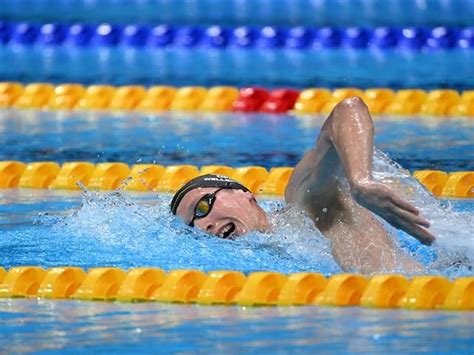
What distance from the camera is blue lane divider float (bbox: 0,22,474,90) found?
30.8 ft

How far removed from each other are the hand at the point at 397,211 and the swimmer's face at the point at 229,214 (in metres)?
0.96

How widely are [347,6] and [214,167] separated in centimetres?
626

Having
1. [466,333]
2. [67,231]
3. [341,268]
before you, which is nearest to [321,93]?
[67,231]

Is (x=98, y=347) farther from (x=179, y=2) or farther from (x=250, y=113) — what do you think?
(x=179, y=2)

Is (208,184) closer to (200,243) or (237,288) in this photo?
(200,243)

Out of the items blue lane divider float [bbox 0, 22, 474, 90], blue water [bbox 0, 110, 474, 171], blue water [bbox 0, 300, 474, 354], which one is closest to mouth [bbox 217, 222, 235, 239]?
blue water [bbox 0, 300, 474, 354]

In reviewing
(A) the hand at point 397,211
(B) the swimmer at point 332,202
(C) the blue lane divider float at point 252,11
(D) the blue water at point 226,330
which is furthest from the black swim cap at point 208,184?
(C) the blue lane divider float at point 252,11

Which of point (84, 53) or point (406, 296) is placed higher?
point (84, 53)

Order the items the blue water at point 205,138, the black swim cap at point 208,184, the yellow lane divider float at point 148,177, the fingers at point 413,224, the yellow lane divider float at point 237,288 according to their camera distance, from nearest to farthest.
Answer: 1. the fingers at point 413,224
2. the yellow lane divider float at point 237,288
3. the black swim cap at point 208,184
4. the yellow lane divider float at point 148,177
5. the blue water at point 205,138

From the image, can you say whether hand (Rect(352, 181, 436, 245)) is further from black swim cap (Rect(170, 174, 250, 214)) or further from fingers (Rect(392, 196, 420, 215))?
black swim cap (Rect(170, 174, 250, 214))

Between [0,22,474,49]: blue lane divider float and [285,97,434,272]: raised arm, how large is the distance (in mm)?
6065

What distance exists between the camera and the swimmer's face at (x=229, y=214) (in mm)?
4496

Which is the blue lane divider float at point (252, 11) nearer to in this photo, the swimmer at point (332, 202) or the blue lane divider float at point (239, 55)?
the blue lane divider float at point (239, 55)

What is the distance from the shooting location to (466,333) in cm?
349
